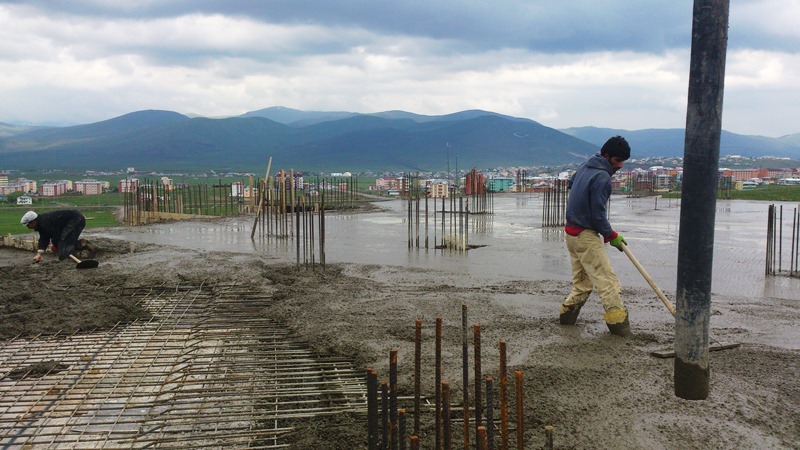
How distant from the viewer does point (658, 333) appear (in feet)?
19.2

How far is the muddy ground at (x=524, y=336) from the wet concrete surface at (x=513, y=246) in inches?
44.5

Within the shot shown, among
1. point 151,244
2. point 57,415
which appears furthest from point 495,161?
point 57,415

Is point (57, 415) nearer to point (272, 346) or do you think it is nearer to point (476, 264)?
point (272, 346)

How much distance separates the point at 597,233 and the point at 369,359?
2.49 meters

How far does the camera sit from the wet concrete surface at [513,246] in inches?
379

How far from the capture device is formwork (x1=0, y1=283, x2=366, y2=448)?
381cm

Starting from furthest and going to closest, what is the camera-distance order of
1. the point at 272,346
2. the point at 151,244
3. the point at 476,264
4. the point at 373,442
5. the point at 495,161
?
the point at 495,161 < the point at 151,244 < the point at 476,264 < the point at 272,346 < the point at 373,442

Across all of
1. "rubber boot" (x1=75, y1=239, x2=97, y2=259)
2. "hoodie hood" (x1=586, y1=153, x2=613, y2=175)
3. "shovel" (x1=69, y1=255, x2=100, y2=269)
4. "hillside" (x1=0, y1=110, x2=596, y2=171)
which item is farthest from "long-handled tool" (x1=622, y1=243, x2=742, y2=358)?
"hillside" (x1=0, y1=110, x2=596, y2=171)

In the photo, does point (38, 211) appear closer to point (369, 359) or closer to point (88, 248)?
point (88, 248)

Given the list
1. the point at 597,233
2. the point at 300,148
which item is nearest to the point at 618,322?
the point at 597,233

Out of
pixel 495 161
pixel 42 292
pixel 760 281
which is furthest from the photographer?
pixel 495 161

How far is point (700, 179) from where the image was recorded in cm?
374

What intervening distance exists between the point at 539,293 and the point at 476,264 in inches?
118

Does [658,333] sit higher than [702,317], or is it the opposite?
[702,317]
